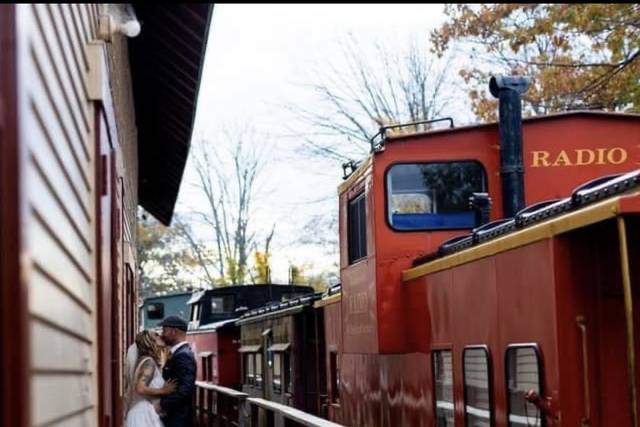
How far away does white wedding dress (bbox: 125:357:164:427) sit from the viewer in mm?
9906

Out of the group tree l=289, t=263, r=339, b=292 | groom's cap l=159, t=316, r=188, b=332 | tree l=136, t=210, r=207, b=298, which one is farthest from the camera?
tree l=136, t=210, r=207, b=298

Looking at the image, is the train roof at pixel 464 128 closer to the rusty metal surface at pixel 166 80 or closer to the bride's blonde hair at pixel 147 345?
the rusty metal surface at pixel 166 80

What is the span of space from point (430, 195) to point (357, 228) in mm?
1223

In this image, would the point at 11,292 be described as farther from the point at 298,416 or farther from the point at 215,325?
the point at 215,325

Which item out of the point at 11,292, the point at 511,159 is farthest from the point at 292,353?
the point at 11,292

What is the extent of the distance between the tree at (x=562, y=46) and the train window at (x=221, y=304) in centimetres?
679

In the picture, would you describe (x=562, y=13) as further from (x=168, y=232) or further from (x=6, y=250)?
(x=168, y=232)

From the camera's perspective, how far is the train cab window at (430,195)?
34.5 ft

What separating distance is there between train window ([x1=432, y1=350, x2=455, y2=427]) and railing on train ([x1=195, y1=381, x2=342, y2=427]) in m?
0.92

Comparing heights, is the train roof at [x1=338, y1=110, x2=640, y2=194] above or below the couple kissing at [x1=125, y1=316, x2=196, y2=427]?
above

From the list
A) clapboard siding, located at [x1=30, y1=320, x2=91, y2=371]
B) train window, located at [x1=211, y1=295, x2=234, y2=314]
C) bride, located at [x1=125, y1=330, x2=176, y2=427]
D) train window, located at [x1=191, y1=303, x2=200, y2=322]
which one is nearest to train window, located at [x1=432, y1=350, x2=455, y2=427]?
bride, located at [x1=125, y1=330, x2=176, y2=427]

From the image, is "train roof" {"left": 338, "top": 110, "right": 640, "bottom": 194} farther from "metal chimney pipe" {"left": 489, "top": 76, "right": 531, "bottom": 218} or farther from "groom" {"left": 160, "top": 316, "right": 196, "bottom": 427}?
"groom" {"left": 160, "top": 316, "right": 196, "bottom": 427}

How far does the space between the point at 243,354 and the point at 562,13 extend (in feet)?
28.3

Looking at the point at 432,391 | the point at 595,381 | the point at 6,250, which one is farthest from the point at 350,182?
the point at 6,250
